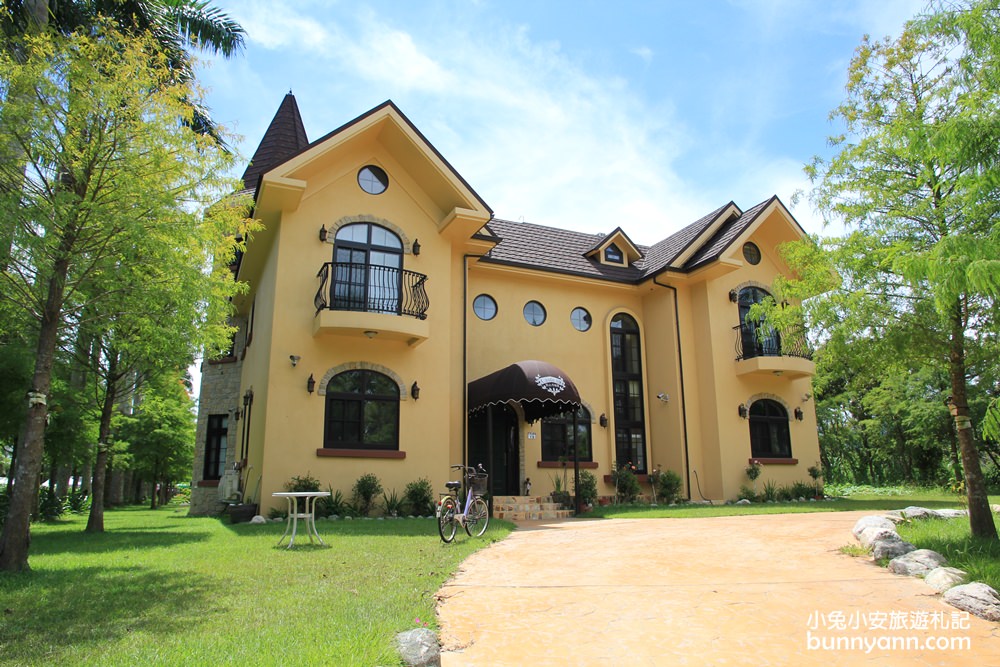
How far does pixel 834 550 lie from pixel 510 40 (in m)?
7.57

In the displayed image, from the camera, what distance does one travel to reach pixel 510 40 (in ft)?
27.5

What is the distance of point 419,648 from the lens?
4027mm

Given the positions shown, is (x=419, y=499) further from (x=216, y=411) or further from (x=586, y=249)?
(x=586, y=249)

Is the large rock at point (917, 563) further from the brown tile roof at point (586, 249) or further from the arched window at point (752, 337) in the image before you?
the arched window at point (752, 337)

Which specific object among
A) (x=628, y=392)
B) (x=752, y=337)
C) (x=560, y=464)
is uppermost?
(x=752, y=337)

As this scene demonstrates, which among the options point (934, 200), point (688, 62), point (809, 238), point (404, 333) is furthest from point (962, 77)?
point (404, 333)

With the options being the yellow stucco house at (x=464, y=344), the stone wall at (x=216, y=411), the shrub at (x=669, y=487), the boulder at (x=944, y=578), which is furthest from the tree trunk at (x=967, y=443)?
the stone wall at (x=216, y=411)

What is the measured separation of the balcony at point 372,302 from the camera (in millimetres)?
13797

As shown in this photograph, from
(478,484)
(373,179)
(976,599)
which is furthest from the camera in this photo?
(373,179)

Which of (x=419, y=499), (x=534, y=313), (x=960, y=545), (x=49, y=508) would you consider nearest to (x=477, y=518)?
(x=419, y=499)

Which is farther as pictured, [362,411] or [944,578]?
[362,411]

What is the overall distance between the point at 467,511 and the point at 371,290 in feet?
22.1

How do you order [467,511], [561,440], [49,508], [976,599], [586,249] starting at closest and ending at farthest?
[976,599] → [467,511] → [49,508] → [561,440] → [586,249]

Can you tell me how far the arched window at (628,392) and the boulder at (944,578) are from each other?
11979 millimetres
